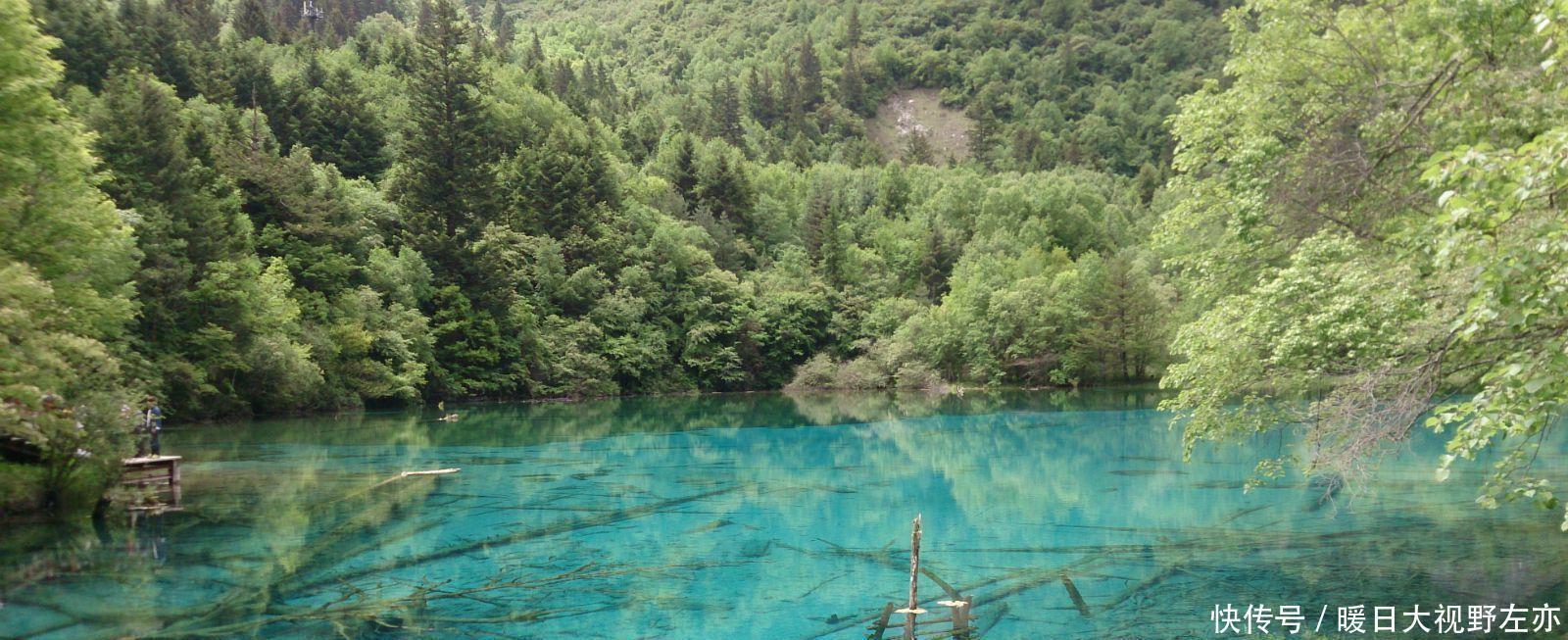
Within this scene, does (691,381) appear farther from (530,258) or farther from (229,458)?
(229,458)

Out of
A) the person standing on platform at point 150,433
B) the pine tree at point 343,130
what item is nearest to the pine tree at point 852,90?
the pine tree at point 343,130

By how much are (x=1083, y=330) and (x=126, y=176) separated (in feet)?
173

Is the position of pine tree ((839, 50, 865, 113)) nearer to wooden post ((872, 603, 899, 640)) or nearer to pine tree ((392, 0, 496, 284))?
pine tree ((392, 0, 496, 284))

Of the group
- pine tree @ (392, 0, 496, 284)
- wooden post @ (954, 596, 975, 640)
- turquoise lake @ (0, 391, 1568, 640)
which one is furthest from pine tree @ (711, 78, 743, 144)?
wooden post @ (954, 596, 975, 640)

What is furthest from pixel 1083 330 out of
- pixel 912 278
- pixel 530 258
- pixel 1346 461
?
pixel 1346 461

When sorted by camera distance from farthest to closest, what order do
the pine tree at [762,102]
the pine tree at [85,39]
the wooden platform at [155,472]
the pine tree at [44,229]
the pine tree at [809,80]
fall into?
the pine tree at [809,80] → the pine tree at [762,102] → the pine tree at [85,39] → the wooden platform at [155,472] → the pine tree at [44,229]

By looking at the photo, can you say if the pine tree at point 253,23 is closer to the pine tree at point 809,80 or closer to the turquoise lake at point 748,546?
the turquoise lake at point 748,546

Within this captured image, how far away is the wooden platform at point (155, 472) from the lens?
20.6 metres

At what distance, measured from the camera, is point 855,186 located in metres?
103

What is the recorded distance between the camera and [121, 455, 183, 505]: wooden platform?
813 inches

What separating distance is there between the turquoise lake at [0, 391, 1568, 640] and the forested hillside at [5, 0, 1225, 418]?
188 inches

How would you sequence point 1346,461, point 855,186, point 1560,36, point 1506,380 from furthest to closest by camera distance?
1. point 855,186
2. point 1346,461
3. point 1560,36
4. point 1506,380

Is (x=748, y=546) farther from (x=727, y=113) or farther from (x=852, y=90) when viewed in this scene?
(x=852, y=90)

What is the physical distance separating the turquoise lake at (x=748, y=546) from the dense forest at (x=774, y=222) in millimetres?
2524
